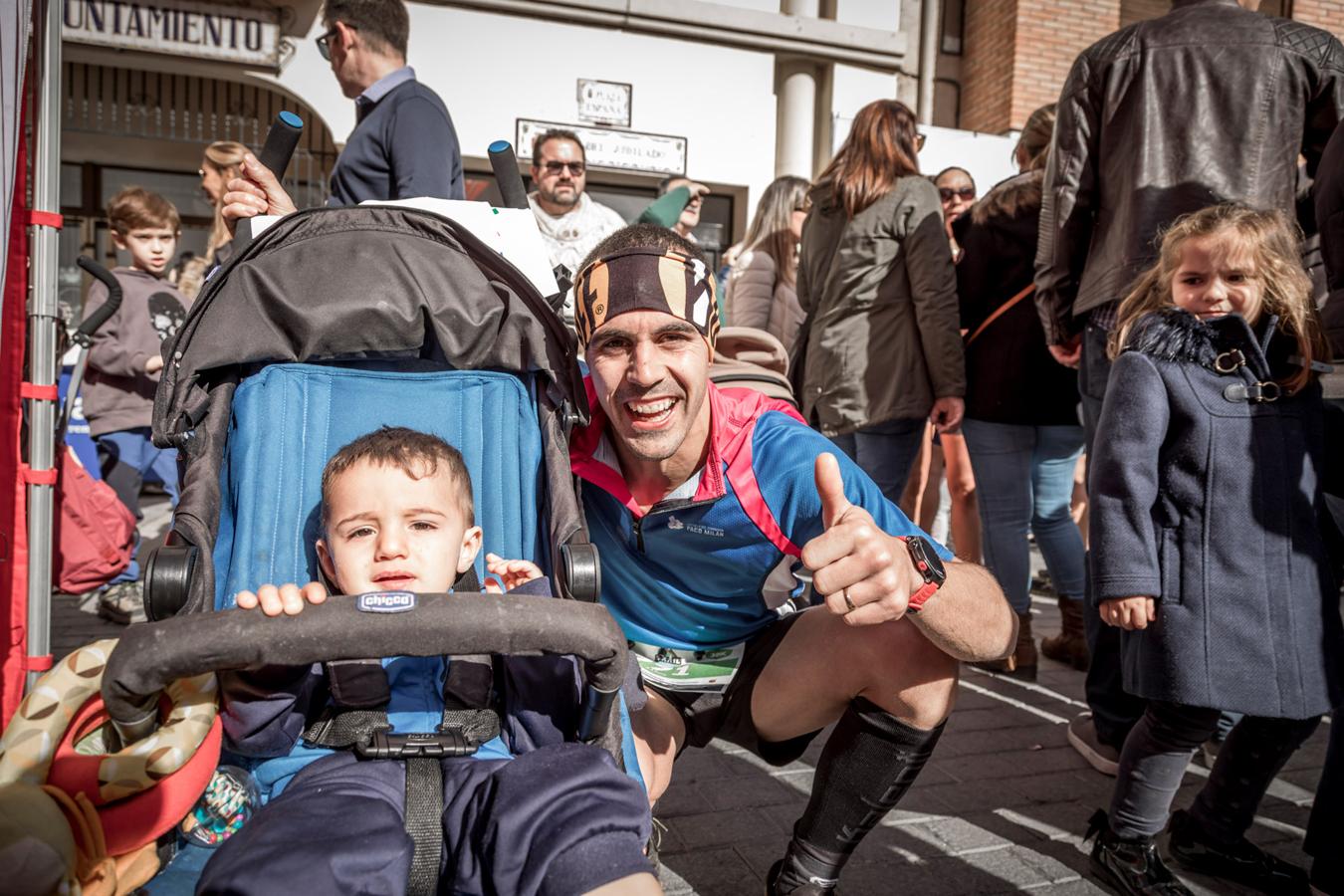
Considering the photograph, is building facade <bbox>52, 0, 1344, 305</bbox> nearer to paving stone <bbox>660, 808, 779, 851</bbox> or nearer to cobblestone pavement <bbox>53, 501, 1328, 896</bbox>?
cobblestone pavement <bbox>53, 501, 1328, 896</bbox>

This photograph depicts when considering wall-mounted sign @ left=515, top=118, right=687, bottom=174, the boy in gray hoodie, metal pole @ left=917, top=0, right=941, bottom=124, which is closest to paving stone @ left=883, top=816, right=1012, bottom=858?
the boy in gray hoodie

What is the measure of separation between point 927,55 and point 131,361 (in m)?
9.76

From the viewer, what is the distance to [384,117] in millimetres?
3279

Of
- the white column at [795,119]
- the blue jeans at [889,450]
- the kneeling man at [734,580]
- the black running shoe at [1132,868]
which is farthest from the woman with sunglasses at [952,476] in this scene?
the white column at [795,119]

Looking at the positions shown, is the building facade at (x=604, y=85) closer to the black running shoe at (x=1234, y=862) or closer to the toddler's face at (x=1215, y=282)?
the toddler's face at (x=1215, y=282)

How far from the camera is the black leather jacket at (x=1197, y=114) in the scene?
301cm

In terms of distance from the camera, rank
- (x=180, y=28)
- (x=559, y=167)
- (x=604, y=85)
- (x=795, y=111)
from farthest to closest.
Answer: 1. (x=795, y=111)
2. (x=604, y=85)
3. (x=180, y=28)
4. (x=559, y=167)

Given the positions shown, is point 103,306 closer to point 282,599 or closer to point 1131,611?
point 282,599

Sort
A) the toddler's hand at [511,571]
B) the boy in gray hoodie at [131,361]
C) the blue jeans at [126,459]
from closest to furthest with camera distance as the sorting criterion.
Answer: the toddler's hand at [511,571] → the boy in gray hoodie at [131,361] → the blue jeans at [126,459]

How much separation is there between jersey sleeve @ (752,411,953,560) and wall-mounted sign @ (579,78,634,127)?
8742 millimetres

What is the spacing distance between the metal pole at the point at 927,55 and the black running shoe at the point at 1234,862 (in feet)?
Answer: 33.6

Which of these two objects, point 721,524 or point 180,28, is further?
point 180,28

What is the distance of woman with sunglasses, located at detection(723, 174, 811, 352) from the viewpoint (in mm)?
4859

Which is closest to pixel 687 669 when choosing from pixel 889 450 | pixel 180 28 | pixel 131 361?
pixel 889 450
